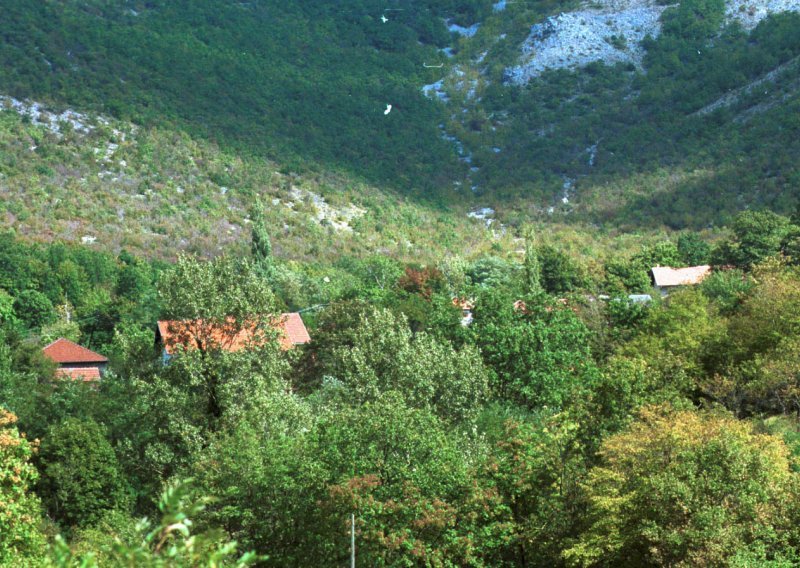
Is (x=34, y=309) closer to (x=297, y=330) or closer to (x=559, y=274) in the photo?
(x=297, y=330)

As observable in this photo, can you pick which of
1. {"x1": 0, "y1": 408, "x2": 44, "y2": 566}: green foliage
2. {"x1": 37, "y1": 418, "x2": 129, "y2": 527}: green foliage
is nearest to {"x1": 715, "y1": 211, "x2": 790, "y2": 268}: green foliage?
{"x1": 37, "y1": 418, "x2": 129, "y2": 527}: green foliage

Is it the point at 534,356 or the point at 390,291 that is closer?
the point at 534,356

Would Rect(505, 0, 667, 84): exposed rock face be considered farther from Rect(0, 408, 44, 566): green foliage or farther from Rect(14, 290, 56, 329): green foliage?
Rect(0, 408, 44, 566): green foliage

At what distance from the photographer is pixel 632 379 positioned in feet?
117

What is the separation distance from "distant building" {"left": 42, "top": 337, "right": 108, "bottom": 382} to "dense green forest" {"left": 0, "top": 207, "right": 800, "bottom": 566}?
814cm

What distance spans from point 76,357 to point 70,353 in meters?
0.41

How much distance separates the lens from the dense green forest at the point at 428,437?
27.1 meters

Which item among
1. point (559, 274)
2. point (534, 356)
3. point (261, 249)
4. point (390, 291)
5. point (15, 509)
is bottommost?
point (15, 509)

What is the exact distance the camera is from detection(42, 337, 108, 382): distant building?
70.4 m

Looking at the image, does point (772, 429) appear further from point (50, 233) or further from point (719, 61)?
point (719, 61)

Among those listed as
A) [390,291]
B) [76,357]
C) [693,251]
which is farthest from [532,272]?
[76,357]

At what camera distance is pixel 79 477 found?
41.1 m

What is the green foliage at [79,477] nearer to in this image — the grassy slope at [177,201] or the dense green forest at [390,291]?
the dense green forest at [390,291]

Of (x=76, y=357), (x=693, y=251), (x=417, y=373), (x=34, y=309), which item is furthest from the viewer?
(x=693, y=251)
